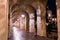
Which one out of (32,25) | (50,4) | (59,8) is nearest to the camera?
(59,8)

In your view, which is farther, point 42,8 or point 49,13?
point 49,13

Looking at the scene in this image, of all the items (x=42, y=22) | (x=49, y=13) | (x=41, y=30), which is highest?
(x=49, y=13)

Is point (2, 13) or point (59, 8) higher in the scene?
point (59, 8)

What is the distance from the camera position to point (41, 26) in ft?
37.2

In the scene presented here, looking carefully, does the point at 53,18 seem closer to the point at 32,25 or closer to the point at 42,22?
the point at 32,25

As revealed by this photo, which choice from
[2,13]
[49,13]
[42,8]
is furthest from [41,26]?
[2,13]

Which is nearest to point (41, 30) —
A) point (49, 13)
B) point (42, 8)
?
point (42, 8)

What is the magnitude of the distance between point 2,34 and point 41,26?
910 cm

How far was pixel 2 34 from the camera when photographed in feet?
7.79

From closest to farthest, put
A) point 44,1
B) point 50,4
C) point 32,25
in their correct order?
point 44,1 < point 50,4 < point 32,25

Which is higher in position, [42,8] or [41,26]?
[42,8]

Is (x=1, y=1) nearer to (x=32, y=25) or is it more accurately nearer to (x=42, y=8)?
(x=42, y=8)

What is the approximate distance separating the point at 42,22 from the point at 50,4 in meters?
3.20

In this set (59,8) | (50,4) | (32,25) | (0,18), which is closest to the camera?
(0,18)
